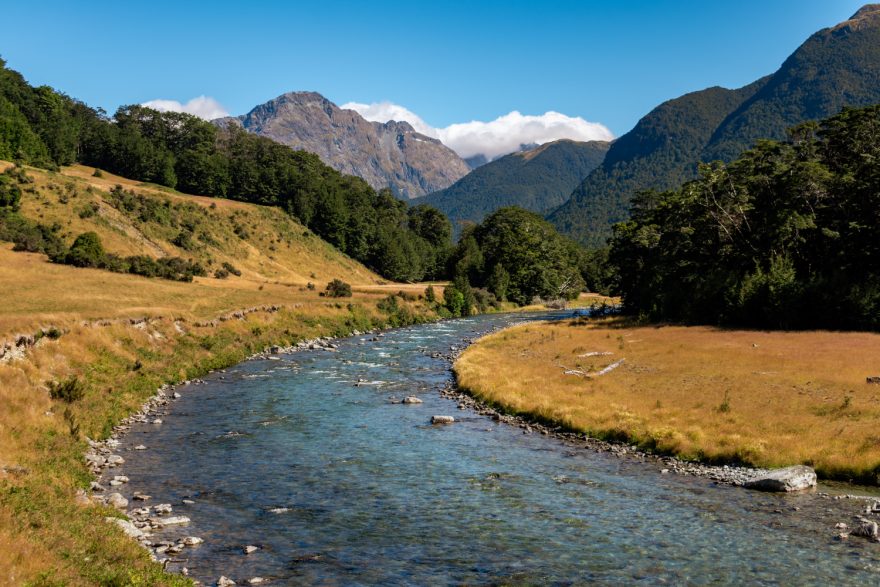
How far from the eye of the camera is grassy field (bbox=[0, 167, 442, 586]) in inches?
641

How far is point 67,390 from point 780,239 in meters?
77.6

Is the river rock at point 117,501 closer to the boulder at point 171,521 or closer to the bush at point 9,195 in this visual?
the boulder at point 171,521

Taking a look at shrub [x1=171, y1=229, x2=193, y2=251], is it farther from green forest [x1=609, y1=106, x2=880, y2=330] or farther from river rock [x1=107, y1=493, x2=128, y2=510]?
river rock [x1=107, y1=493, x2=128, y2=510]

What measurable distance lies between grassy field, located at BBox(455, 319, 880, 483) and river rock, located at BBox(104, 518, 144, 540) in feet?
81.4

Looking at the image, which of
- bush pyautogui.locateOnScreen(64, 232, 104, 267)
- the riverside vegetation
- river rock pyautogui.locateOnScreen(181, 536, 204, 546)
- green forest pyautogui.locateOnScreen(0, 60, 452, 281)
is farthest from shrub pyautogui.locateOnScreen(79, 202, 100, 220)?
river rock pyautogui.locateOnScreen(181, 536, 204, 546)

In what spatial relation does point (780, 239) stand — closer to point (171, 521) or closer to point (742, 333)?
point (742, 333)

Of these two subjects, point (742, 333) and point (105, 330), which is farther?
point (742, 333)

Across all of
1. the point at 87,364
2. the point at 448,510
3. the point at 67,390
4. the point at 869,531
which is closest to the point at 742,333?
the point at 869,531

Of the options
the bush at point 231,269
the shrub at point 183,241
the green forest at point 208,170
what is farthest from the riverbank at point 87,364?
the green forest at point 208,170

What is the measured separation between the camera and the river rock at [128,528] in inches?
763

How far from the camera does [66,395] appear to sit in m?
33.2

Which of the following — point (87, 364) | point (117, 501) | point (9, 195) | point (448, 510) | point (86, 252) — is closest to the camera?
point (117, 501)

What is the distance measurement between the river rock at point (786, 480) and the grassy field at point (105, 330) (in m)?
23.5

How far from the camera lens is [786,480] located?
2577 centimetres
